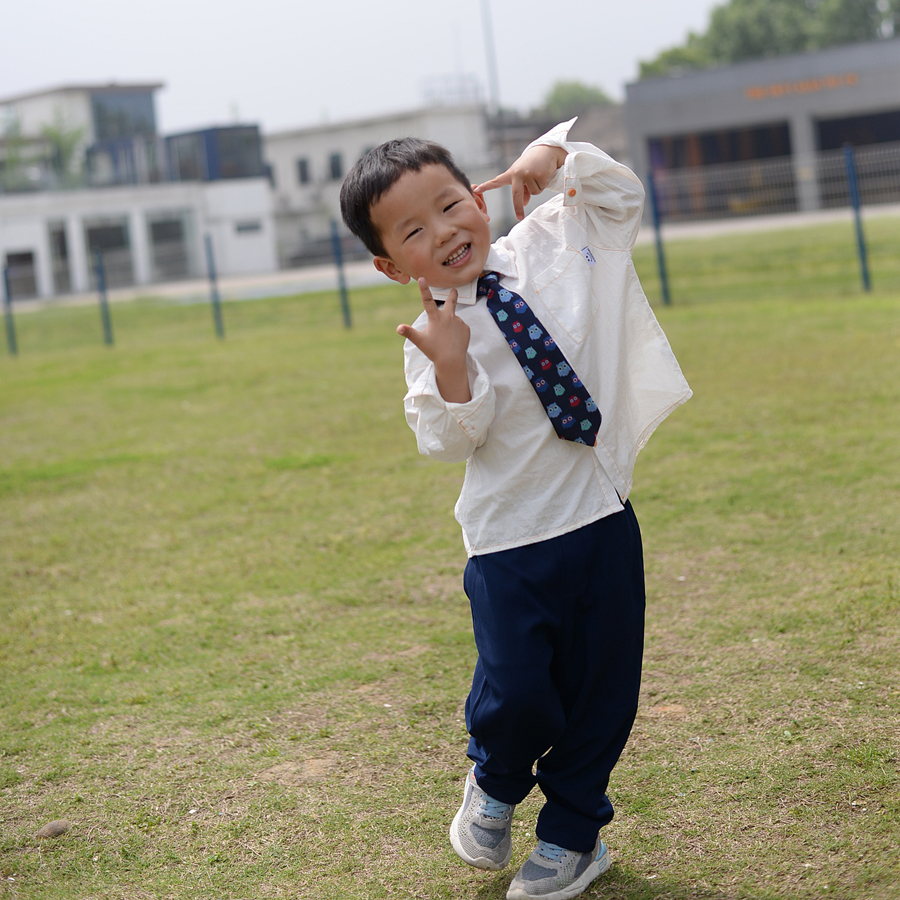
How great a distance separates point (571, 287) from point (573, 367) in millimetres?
166

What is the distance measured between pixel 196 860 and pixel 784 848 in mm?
1295

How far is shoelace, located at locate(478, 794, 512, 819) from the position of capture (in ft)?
7.29

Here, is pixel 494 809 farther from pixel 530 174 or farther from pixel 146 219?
A: pixel 146 219

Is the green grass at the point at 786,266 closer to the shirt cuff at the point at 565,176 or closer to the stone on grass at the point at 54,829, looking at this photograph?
the shirt cuff at the point at 565,176

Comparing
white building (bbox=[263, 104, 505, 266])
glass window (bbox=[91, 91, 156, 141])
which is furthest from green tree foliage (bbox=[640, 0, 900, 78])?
glass window (bbox=[91, 91, 156, 141])

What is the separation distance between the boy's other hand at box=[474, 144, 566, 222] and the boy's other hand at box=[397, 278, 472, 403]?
353 mm

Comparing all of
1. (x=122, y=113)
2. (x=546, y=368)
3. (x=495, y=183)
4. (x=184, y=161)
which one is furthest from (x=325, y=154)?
(x=546, y=368)

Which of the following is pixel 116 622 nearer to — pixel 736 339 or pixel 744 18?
Result: pixel 736 339

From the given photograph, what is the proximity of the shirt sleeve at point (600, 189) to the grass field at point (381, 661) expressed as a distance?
1306 mm

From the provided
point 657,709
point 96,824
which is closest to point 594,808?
point 657,709

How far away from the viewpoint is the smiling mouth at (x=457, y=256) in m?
2.04

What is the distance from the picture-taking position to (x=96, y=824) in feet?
8.67

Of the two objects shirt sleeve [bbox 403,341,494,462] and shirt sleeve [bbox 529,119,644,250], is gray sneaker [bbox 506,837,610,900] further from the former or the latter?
shirt sleeve [bbox 529,119,644,250]

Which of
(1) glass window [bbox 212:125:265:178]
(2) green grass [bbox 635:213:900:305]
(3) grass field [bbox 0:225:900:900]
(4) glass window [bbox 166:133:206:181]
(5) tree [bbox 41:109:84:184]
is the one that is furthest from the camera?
(5) tree [bbox 41:109:84:184]
